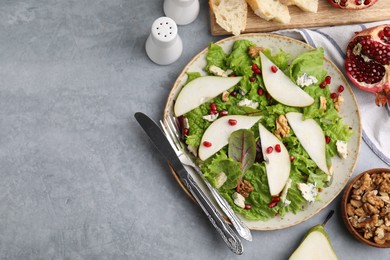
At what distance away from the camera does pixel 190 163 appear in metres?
2.45

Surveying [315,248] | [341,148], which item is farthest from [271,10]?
[315,248]

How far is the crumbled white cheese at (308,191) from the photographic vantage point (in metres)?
2.43

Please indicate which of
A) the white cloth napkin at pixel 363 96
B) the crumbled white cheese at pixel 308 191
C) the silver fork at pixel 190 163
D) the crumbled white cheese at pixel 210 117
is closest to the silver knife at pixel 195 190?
the silver fork at pixel 190 163

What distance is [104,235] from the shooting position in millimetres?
2510

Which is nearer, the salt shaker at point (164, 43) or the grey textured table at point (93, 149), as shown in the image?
the salt shaker at point (164, 43)

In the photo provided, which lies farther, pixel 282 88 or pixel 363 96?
pixel 363 96

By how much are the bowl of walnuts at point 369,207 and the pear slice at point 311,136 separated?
0.50 feet

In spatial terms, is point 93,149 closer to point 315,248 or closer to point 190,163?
point 190,163

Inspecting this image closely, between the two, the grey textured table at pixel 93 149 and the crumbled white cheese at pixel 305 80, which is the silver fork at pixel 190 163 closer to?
the grey textured table at pixel 93 149

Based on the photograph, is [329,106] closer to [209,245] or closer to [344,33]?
[344,33]

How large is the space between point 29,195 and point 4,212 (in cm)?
13

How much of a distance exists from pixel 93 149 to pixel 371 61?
1.26 metres

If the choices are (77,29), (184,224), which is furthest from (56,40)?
(184,224)

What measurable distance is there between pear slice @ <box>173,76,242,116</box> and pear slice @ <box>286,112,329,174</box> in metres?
0.33
